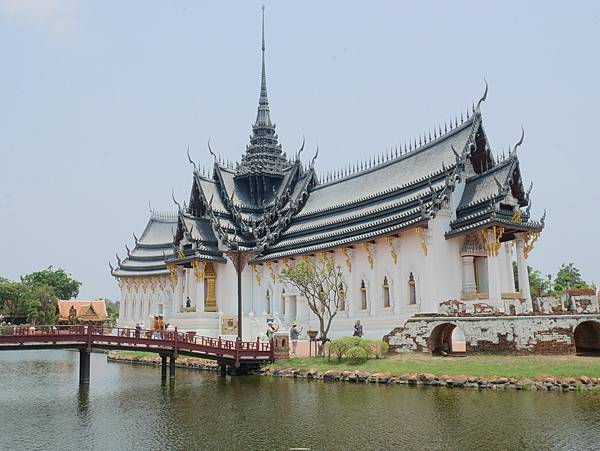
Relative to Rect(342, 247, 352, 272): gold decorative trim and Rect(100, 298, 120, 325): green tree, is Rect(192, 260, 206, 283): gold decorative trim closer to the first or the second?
Rect(342, 247, 352, 272): gold decorative trim

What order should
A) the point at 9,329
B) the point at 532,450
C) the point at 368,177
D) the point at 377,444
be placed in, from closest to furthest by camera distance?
the point at 532,450 → the point at 377,444 → the point at 9,329 → the point at 368,177

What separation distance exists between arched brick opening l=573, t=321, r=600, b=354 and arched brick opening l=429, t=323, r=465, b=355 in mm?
4272

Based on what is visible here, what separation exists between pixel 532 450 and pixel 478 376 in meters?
6.90

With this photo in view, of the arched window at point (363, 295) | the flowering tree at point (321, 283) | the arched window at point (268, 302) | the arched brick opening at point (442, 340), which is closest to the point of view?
the arched brick opening at point (442, 340)

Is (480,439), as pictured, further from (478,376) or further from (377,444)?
(478,376)

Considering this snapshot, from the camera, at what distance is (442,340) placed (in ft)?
73.5

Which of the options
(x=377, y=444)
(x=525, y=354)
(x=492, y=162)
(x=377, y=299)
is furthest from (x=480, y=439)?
(x=492, y=162)

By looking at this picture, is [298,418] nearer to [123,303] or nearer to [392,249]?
[392,249]

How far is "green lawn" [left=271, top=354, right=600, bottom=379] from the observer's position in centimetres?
1622

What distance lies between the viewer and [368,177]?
1233 inches

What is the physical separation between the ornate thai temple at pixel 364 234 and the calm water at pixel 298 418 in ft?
22.3

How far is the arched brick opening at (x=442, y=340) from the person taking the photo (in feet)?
69.5

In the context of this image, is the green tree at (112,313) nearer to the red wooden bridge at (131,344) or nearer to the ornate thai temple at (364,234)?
the ornate thai temple at (364,234)

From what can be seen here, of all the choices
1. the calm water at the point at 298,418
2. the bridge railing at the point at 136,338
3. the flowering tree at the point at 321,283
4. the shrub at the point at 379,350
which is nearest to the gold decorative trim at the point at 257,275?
the flowering tree at the point at 321,283
